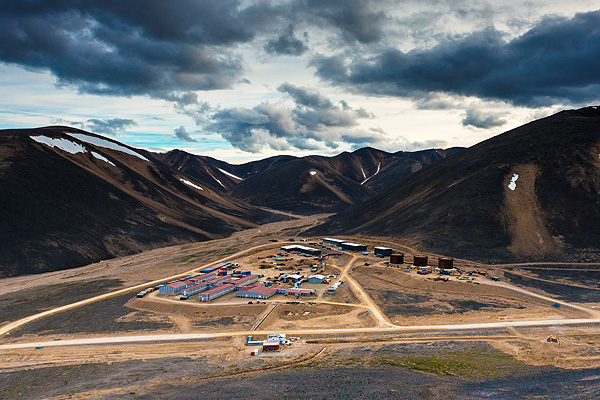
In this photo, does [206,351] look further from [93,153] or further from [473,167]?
[93,153]

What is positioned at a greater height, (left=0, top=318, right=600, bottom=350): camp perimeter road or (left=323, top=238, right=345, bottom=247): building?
(left=323, top=238, right=345, bottom=247): building

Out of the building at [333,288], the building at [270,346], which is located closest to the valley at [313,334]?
the building at [270,346]

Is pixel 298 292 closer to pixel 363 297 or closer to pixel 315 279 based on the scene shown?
pixel 315 279

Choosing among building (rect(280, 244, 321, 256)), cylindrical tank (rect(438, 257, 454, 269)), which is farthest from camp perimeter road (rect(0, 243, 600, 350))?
building (rect(280, 244, 321, 256))

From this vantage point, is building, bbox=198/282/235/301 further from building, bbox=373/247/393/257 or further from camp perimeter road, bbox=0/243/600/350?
building, bbox=373/247/393/257

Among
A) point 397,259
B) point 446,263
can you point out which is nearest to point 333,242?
point 397,259

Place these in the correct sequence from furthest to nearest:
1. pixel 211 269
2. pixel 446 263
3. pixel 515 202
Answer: pixel 515 202 → pixel 211 269 → pixel 446 263

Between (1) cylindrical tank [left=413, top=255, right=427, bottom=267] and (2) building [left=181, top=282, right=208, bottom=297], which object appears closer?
(2) building [left=181, top=282, right=208, bottom=297]
